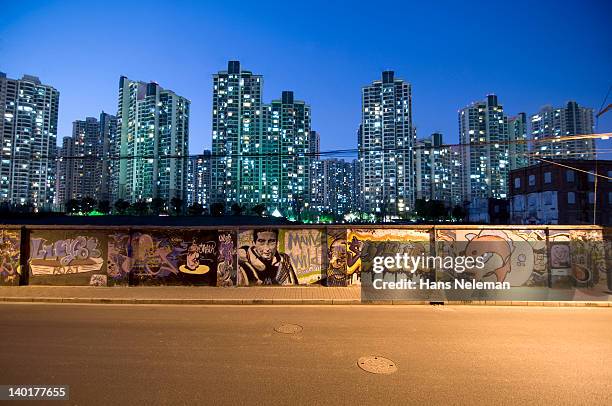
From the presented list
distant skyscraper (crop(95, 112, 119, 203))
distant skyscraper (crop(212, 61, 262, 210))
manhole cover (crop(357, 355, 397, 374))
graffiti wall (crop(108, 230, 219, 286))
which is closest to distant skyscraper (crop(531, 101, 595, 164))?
graffiti wall (crop(108, 230, 219, 286))

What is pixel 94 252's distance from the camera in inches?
501

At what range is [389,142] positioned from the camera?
5945 inches

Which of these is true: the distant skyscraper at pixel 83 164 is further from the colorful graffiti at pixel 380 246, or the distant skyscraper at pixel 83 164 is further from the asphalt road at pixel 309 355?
the asphalt road at pixel 309 355

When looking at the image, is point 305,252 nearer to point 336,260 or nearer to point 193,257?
point 336,260

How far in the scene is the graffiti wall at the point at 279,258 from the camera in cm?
1253

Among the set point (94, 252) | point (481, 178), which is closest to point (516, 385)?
point (94, 252)

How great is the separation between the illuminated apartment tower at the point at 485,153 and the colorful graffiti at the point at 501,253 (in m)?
156

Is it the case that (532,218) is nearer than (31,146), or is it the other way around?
(532,218)

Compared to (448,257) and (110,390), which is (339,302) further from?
(110,390)

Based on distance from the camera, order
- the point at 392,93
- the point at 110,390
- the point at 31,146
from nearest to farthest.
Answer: the point at 110,390, the point at 31,146, the point at 392,93

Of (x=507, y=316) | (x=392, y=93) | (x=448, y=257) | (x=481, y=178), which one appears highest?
(x=392, y=93)

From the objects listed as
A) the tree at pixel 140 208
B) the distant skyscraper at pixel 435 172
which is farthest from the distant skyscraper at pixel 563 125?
the tree at pixel 140 208

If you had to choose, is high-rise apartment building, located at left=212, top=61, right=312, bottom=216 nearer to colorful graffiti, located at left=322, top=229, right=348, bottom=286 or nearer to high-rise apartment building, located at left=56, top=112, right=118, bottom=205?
high-rise apartment building, located at left=56, top=112, right=118, bottom=205

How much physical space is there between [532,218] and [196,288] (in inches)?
3037
